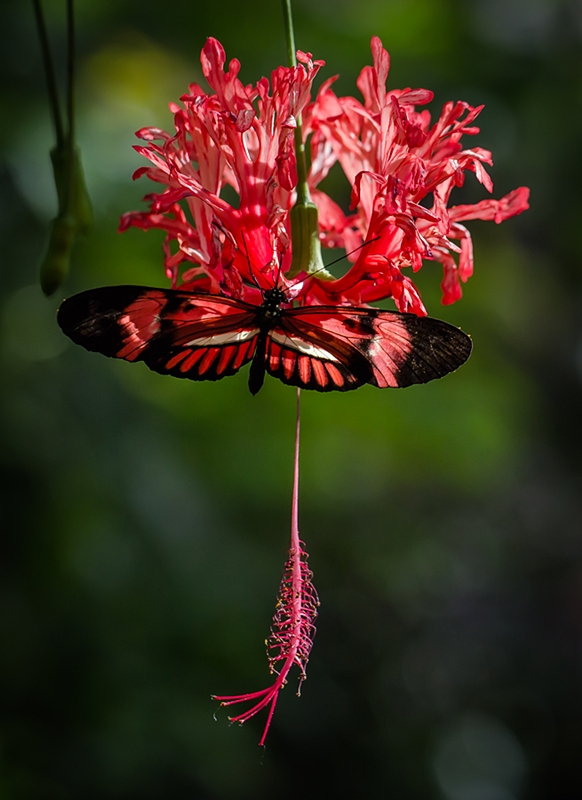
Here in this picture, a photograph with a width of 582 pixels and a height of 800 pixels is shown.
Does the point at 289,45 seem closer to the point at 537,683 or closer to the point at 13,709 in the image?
the point at 13,709

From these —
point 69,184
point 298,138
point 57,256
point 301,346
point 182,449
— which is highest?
point 298,138

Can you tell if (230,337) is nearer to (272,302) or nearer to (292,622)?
(272,302)

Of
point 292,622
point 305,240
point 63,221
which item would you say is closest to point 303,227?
point 305,240

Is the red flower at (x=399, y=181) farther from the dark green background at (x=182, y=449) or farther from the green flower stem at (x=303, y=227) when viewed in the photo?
the dark green background at (x=182, y=449)

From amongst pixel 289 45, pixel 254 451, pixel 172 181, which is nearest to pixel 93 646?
pixel 254 451

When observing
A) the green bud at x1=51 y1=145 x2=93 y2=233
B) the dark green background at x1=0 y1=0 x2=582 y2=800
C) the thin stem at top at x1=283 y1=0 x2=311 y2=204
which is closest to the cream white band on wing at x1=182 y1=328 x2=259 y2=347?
the thin stem at top at x1=283 y1=0 x2=311 y2=204

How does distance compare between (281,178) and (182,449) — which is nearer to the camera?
(281,178)
